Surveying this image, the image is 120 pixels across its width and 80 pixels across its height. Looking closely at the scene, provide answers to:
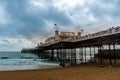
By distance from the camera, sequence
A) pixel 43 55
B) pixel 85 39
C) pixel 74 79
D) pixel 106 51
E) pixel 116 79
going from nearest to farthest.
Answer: pixel 116 79 < pixel 74 79 < pixel 85 39 < pixel 106 51 < pixel 43 55

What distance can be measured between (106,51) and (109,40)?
29.5 m

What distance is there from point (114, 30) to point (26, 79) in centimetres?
1460

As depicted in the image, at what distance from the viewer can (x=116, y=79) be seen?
1931 cm

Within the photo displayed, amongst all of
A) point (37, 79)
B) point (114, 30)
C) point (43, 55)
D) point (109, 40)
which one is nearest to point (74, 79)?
point (37, 79)

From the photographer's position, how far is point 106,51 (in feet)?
218

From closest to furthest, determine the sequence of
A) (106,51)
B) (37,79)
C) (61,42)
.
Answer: (37,79) < (61,42) < (106,51)

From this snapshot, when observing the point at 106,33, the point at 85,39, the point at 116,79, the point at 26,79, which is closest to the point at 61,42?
the point at 85,39

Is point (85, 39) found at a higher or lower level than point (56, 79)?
higher

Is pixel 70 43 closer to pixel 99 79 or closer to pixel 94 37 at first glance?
pixel 94 37

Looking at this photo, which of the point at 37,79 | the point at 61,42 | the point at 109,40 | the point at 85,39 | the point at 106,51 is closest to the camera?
the point at 37,79

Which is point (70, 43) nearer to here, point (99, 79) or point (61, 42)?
point (61, 42)

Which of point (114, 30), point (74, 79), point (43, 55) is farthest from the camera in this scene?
point (43, 55)

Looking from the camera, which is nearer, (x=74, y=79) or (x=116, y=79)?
(x=116, y=79)

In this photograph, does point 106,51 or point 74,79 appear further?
point 106,51
